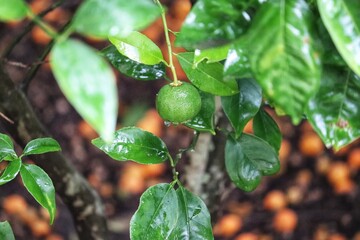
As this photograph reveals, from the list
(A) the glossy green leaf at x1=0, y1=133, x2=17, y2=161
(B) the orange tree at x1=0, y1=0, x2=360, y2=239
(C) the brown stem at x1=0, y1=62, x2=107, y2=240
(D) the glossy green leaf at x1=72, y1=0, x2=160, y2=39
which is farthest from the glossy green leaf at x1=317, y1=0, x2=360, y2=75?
(C) the brown stem at x1=0, y1=62, x2=107, y2=240

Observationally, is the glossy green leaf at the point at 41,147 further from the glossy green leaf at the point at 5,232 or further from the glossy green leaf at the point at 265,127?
the glossy green leaf at the point at 265,127

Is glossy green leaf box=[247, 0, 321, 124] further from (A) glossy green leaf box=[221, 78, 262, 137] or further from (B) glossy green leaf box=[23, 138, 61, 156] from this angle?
(B) glossy green leaf box=[23, 138, 61, 156]

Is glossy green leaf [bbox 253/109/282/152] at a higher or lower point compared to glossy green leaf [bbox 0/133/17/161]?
lower

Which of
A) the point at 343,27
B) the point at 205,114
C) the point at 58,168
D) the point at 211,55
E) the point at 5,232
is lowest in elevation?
the point at 58,168

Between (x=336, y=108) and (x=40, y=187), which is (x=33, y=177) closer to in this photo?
(x=40, y=187)

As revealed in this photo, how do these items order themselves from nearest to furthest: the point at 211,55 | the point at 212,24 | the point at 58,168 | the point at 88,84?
the point at 88,84
the point at 212,24
the point at 211,55
the point at 58,168

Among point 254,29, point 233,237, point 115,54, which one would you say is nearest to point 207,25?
point 254,29

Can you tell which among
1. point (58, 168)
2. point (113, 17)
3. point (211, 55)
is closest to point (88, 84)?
point (113, 17)

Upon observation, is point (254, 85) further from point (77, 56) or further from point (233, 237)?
point (233, 237)

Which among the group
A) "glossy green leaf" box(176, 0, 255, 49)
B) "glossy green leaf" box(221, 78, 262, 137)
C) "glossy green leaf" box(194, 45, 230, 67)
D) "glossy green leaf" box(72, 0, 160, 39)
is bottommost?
"glossy green leaf" box(221, 78, 262, 137)
